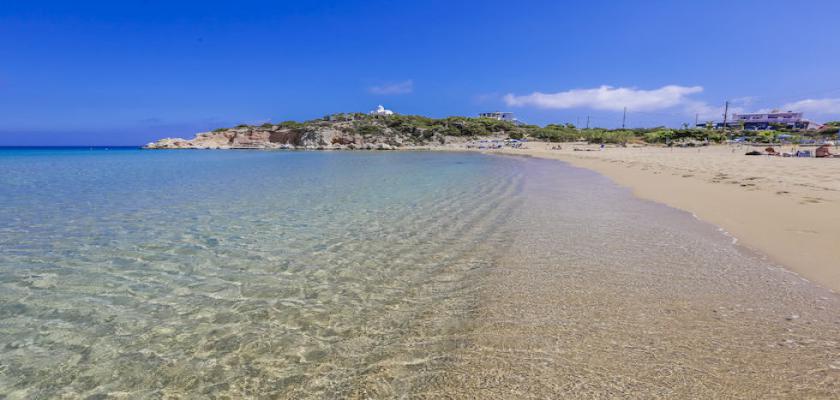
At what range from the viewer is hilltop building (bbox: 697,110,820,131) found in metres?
82.0

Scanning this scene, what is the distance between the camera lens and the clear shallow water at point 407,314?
8.95 ft

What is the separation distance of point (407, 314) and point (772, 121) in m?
123

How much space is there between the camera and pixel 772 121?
89.6 meters

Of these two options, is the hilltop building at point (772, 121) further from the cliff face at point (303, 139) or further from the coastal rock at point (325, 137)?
the cliff face at point (303, 139)

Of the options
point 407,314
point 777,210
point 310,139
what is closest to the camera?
point 407,314

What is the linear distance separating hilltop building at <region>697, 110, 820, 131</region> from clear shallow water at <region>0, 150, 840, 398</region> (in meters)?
104

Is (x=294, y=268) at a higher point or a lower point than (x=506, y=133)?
lower

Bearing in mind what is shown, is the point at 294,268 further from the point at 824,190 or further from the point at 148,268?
the point at 824,190

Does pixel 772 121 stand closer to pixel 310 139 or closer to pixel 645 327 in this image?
pixel 310 139

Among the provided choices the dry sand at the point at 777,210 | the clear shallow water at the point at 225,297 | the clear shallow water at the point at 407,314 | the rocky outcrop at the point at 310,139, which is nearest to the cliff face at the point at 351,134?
the rocky outcrop at the point at 310,139

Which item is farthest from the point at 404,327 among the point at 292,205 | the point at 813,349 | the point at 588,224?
the point at 292,205

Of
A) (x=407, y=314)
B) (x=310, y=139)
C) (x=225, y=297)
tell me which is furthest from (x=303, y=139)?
(x=407, y=314)

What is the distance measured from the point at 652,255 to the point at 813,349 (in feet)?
8.94

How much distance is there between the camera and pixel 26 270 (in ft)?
17.0
